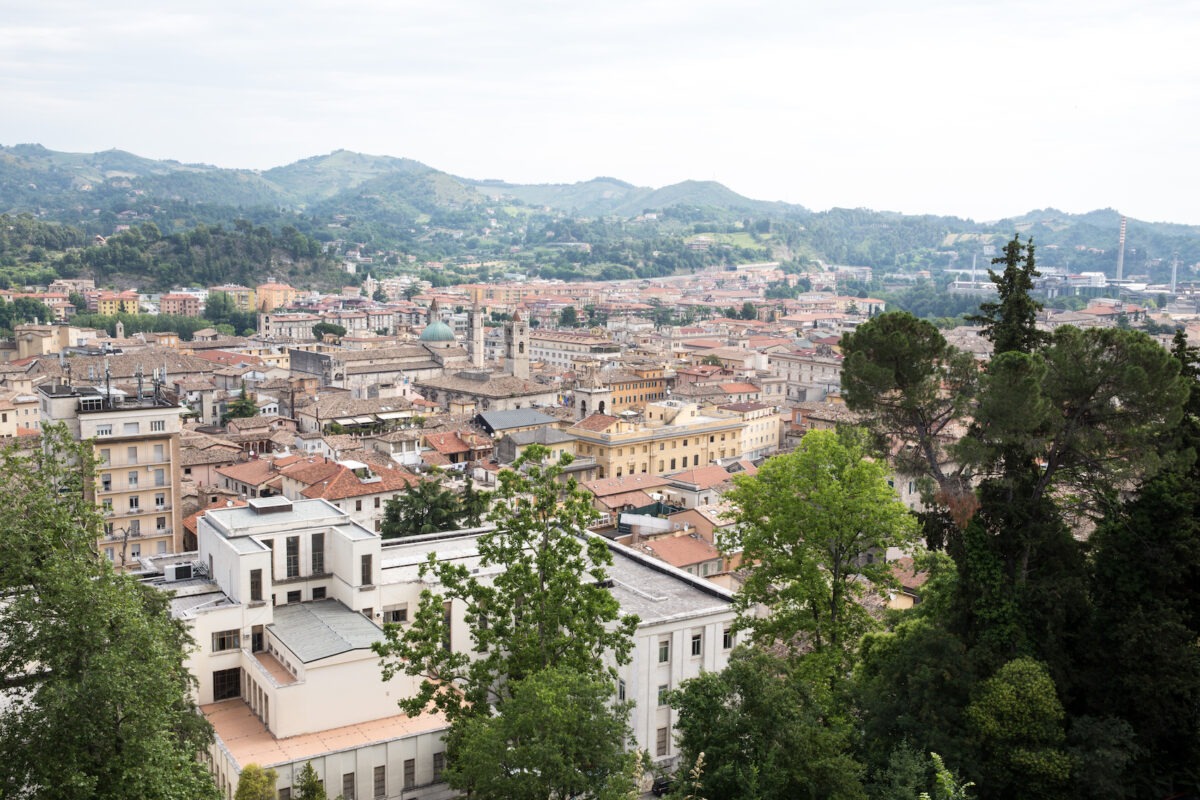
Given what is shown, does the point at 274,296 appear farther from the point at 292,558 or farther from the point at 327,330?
the point at 292,558

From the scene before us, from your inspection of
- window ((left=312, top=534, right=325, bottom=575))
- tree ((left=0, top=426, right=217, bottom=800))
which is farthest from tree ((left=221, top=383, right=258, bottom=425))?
tree ((left=0, top=426, right=217, bottom=800))

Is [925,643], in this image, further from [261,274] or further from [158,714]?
[261,274]

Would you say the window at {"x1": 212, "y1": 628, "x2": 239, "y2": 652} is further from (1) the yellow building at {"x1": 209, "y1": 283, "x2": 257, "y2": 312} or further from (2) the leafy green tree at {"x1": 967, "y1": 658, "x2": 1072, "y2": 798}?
(1) the yellow building at {"x1": 209, "y1": 283, "x2": 257, "y2": 312}

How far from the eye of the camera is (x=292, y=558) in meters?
25.3

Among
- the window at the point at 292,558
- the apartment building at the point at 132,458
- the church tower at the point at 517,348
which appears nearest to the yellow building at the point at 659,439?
the church tower at the point at 517,348

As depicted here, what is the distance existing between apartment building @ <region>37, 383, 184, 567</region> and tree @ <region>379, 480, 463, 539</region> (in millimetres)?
6946

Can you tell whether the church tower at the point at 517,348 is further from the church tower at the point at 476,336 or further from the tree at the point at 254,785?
the tree at the point at 254,785

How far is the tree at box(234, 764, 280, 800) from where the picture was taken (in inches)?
755

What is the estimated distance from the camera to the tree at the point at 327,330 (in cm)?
11154

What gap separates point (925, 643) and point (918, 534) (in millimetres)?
3077

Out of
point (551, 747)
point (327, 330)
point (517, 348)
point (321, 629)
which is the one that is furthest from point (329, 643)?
point (327, 330)

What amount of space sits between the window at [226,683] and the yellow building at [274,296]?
122 meters

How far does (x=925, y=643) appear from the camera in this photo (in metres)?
18.3

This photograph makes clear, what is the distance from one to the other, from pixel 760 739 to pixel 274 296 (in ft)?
454
